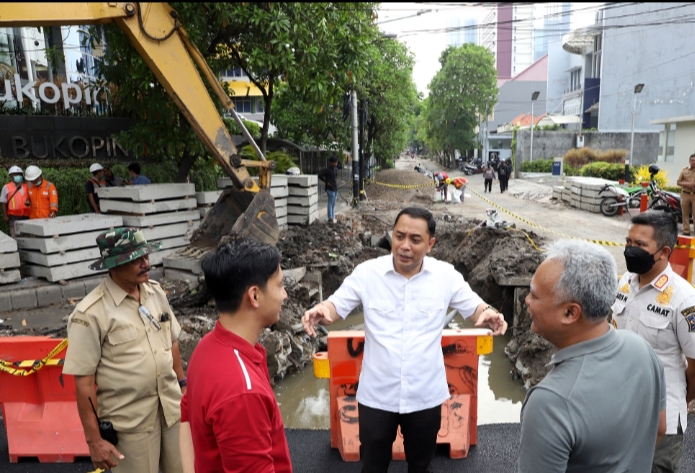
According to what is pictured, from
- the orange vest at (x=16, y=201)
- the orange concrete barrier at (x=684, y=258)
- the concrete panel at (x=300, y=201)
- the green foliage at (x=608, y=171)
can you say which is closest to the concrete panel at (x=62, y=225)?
the orange vest at (x=16, y=201)

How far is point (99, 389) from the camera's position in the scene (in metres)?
2.59

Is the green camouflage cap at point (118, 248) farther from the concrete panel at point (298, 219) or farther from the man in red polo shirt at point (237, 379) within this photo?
the concrete panel at point (298, 219)

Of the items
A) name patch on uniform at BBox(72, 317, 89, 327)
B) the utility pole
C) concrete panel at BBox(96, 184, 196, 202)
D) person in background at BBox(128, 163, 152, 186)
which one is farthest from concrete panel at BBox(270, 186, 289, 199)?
name patch on uniform at BBox(72, 317, 89, 327)

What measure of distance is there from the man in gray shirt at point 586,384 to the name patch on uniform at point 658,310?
0.98m

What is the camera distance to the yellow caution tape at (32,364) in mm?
3621

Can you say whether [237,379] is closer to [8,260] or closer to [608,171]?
[8,260]

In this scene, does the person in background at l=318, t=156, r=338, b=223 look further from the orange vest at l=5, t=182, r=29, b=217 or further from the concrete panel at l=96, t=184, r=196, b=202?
the orange vest at l=5, t=182, r=29, b=217

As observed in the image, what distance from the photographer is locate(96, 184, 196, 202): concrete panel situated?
26.5ft

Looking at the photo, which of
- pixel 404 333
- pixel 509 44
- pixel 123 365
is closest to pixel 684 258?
pixel 404 333

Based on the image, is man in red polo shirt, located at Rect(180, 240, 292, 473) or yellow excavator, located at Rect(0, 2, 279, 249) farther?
yellow excavator, located at Rect(0, 2, 279, 249)

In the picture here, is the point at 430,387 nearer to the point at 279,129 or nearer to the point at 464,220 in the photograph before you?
the point at 464,220

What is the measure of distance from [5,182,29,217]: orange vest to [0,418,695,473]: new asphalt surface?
16.2ft

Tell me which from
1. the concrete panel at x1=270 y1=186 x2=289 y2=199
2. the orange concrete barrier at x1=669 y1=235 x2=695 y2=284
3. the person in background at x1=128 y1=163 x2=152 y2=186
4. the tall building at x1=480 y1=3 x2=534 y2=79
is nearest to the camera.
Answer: the orange concrete barrier at x1=669 y1=235 x2=695 y2=284

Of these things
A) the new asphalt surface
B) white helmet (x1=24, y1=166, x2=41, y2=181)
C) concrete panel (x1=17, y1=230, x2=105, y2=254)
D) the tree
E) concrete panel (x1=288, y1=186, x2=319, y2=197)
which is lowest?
the new asphalt surface
